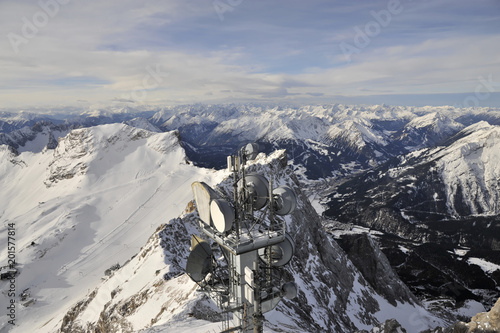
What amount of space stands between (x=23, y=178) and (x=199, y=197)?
19585cm

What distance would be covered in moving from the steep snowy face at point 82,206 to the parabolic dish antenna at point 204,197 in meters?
57.8

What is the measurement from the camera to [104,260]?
280 feet

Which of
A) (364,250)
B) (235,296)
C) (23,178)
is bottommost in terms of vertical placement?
(364,250)

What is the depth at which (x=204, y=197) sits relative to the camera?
1526cm

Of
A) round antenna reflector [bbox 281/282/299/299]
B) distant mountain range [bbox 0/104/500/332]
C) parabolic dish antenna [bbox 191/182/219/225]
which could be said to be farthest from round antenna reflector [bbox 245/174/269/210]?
distant mountain range [bbox 0/104/500/332]

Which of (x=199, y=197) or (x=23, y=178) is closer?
(x=199, y=197)

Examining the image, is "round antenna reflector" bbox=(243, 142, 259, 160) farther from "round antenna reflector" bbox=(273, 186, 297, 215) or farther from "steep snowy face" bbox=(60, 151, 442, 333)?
"steep snowy face" bbox=(60, 151, 442, 333)

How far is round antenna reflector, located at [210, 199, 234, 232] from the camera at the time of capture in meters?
13.7

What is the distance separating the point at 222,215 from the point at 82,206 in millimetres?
116673

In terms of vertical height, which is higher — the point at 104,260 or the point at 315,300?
the point at 104,260

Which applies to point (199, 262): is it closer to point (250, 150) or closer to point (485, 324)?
point (250, 150)

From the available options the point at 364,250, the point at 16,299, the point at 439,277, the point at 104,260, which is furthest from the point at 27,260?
the point at 439,277

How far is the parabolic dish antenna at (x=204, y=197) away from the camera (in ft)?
49.0

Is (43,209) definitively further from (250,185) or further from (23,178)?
(250,185)
